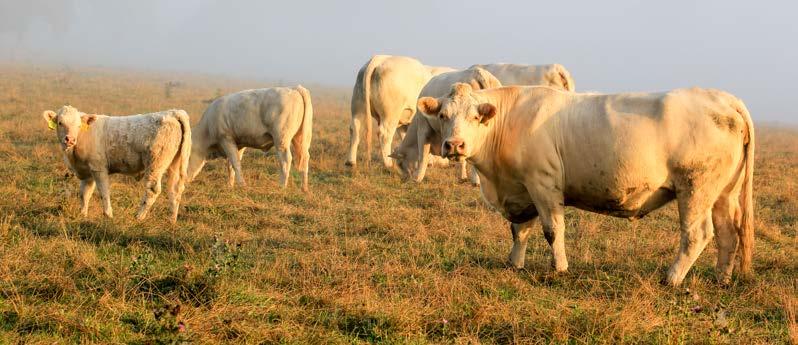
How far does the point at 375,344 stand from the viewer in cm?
429

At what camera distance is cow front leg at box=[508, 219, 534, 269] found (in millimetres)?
6285

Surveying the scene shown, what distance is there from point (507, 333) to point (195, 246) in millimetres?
3392

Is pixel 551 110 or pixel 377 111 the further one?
pixel 377 111

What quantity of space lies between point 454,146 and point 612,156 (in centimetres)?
134

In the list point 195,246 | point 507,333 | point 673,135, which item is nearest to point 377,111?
point 195,246

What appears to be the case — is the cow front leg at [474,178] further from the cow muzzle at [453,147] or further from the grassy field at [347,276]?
the cow muzzle at [453,147]

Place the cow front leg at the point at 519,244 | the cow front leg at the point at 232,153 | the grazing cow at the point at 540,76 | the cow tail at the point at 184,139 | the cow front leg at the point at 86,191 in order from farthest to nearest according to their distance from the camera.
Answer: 1. the grazing cow at the point at 540,76
2. the cow front leg at the point at 232,153
3. the cow tail at the point at 184,139
4. the cow front leg at the point at 86,191
5. the cow front leg at the point at 519,244

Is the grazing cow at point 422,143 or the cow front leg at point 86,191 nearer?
the cow front leg at point 86,191

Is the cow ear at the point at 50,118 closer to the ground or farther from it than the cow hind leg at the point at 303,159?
farther from it

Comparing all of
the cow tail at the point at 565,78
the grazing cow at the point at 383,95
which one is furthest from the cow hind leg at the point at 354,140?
the cow tail at the point at 565,78

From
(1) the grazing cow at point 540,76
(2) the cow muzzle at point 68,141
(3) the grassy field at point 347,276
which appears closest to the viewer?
(3) the grassy field at point 347,276

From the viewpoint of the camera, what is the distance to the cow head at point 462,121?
568cm

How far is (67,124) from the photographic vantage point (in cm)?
746

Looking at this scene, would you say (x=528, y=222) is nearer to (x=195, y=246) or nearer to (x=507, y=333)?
(x=507, y=333)
